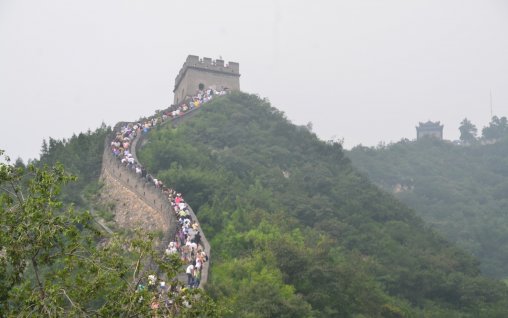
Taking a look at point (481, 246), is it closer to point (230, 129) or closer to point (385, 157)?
point (230, 129)

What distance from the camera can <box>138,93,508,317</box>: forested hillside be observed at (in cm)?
1972

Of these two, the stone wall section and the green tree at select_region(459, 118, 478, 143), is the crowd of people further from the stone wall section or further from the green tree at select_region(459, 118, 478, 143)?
the green tree at select_region(459, 118, 478, 143)

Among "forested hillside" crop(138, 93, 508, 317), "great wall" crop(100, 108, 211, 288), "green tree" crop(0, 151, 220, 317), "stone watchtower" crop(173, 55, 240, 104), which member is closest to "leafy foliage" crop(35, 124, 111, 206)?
"great wall" crop(100, 108, 211, 288)

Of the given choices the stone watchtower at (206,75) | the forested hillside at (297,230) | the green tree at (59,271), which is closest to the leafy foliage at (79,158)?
the forested hillside at (297,230)

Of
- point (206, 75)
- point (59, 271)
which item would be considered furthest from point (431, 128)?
point (59, 271)

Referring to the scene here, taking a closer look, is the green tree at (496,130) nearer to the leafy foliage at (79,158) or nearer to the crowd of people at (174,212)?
the crowd of people at (174,212)

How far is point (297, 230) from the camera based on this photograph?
2609 cm

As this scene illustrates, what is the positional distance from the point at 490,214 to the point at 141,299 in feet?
142

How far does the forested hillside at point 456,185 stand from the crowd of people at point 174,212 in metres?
18.4

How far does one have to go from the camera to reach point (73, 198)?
27938mm

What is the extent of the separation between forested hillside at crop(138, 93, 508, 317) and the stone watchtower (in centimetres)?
388

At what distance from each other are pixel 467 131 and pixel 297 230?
5883 centimetres

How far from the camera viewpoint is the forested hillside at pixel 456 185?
43.1 meters

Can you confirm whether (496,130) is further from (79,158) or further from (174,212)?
(174,212)
